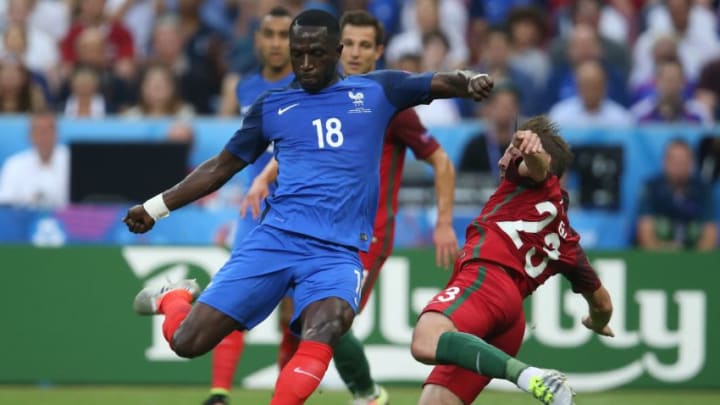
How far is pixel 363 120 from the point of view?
25.6 feet

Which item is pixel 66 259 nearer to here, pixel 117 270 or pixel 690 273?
pixel 117 270

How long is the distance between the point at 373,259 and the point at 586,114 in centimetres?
565

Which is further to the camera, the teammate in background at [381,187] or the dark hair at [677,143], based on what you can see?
the dark hair at [677,143]

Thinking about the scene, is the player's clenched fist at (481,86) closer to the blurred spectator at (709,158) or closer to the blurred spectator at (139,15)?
the blurred spectator at (709,158)

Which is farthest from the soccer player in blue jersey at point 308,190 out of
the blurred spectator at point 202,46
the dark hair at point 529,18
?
the dark hair at point 529,18

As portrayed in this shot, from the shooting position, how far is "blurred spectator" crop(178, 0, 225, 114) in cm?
1559

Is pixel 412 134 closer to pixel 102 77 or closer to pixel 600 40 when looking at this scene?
pixel 102 77

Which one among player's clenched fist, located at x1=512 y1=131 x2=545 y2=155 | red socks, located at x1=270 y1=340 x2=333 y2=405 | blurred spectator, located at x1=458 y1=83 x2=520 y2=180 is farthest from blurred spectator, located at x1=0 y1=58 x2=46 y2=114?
player's clenched fist, located at x1=512 y1=131 x2=545 y2=155

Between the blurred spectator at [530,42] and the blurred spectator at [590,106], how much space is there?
29.8 inches

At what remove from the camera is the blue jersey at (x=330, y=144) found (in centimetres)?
772

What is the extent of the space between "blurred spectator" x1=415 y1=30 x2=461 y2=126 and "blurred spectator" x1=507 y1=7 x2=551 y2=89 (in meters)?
0.75

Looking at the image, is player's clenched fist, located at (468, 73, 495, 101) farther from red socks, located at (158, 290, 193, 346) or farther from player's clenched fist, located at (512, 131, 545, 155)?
red socks, located at (158, 290, 193, 346)

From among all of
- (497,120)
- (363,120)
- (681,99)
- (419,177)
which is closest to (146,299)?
(363,120)

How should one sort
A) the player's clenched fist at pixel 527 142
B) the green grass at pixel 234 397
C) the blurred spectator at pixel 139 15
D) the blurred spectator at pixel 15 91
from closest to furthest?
the player's clenched fist at pixel 527 142, the green grass at pixel 234 397, the blurred spectator at pixel 15 91, the blurred spectator at pixel 139 15
